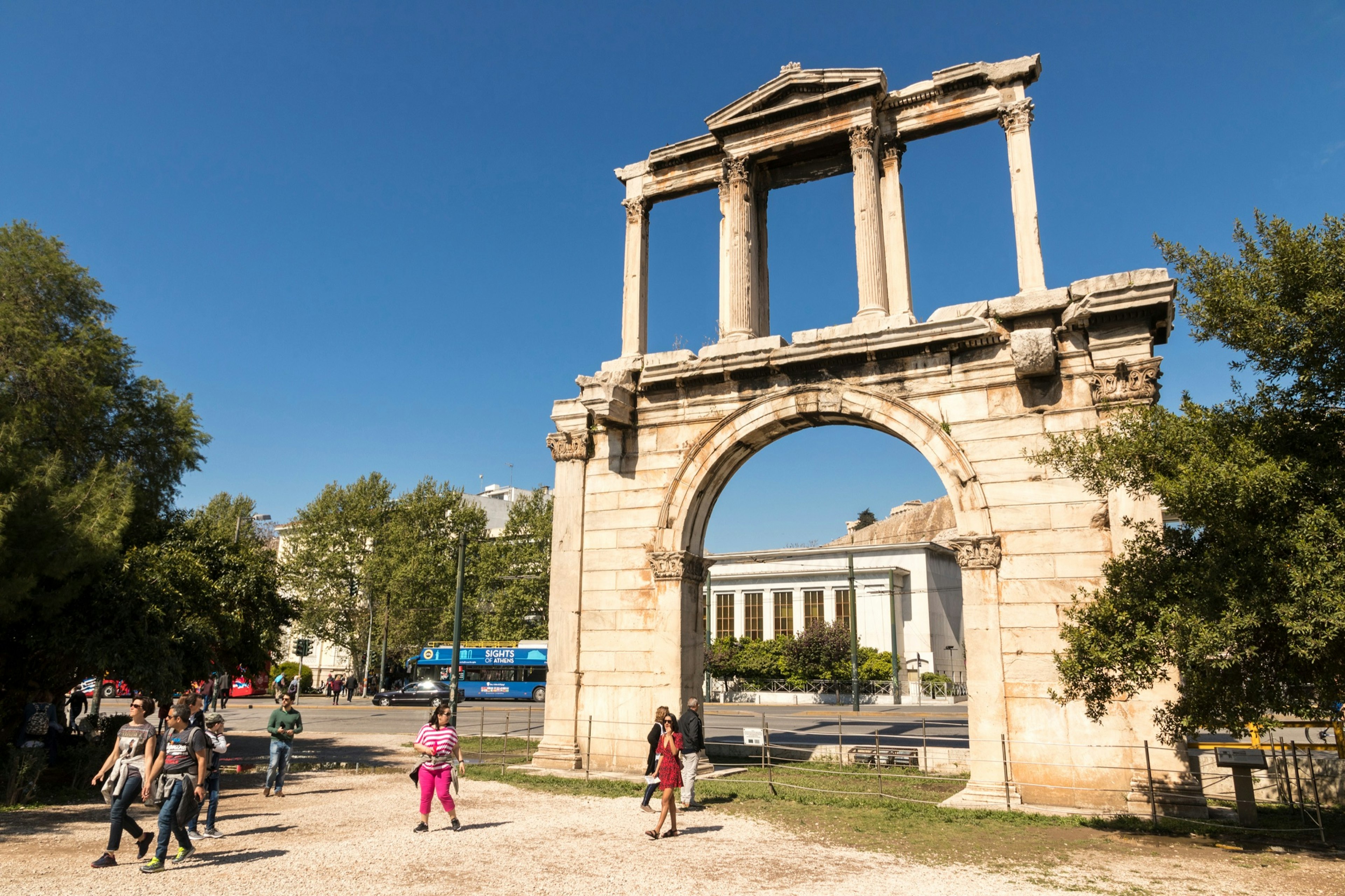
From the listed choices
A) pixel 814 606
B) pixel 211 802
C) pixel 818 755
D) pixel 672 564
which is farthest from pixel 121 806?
pixel 814 606

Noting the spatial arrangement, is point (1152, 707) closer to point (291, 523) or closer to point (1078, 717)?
point (1078, 717)

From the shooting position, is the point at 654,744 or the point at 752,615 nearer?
the point at 654,744

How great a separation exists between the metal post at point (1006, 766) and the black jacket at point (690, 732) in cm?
456

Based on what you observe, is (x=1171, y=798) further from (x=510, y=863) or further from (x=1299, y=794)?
(x=510, y=863)

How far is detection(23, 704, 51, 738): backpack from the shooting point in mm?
13086

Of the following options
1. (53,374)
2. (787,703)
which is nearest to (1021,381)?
(53,374)

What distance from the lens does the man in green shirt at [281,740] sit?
1334cm

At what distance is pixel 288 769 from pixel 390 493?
3804 centimetres

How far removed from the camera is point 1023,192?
14703 mm

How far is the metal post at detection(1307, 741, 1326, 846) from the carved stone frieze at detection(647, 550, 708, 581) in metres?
9.61

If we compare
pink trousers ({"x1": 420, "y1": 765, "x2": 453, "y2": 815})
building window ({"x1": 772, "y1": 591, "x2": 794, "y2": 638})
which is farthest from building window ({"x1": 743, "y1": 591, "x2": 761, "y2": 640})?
pink trousers ({"x1": 420, "y1": 765, "x2": 453, "y2": 815})

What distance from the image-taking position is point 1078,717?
12242 mm

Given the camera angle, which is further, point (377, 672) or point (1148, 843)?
point (377, 672)

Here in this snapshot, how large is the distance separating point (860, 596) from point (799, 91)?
125ft
